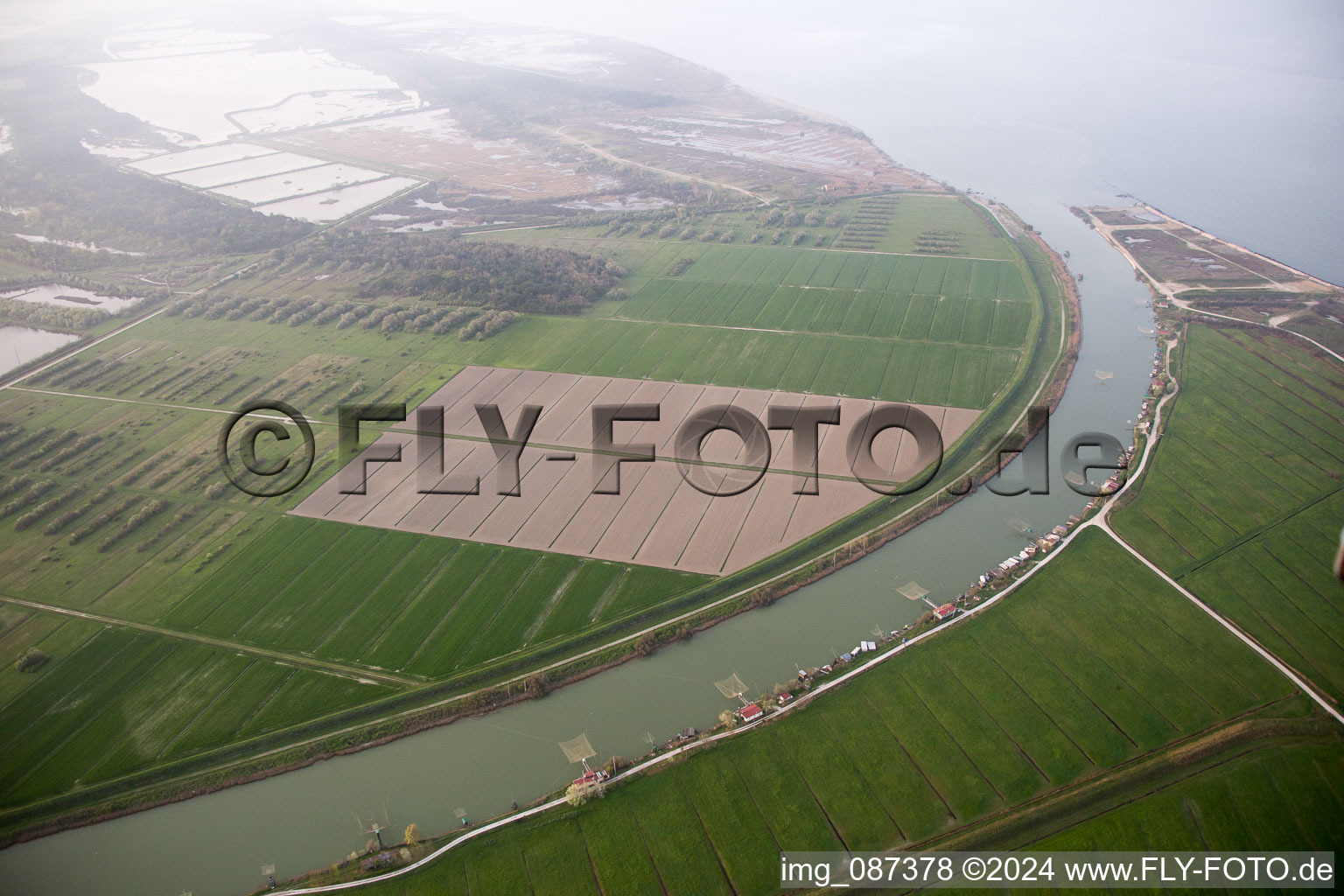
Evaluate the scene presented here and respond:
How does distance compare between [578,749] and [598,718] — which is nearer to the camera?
[578,749]

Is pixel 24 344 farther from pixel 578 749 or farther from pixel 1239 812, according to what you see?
pixel 1239 812

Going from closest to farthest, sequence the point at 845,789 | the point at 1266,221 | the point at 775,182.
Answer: the point at 845,789 < the point at 1266,221 < the point at 775,182

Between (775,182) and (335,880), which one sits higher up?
(775,182)

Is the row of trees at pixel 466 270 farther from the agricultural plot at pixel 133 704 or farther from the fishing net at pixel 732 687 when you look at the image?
the fishing net at pixel 732 687

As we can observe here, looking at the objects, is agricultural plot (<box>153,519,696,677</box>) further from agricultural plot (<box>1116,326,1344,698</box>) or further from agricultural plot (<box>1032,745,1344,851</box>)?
agricultural plot (<box>1116,326,1344,698</box>)

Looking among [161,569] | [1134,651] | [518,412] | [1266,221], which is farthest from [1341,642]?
[1266,221]

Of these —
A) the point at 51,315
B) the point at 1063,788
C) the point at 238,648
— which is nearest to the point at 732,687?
the point at 1063,788

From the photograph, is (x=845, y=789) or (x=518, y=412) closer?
(x=845, y=789)

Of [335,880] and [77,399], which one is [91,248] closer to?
[77,399]
